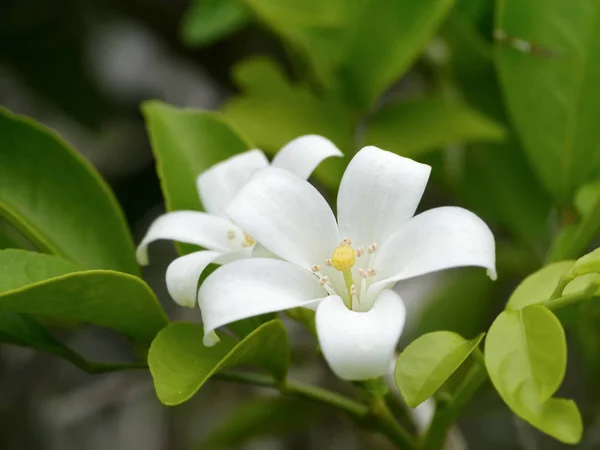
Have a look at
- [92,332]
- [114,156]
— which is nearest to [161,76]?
[114,156]

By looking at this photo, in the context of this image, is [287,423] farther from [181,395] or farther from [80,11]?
[80,11]

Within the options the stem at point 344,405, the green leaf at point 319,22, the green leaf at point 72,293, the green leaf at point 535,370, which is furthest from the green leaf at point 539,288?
the green leaf at point 319,22

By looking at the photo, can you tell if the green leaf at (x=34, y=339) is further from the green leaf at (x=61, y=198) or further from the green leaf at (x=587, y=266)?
the green leaf at (x=587, y=266)

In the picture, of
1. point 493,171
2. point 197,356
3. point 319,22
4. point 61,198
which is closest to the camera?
point 197,356

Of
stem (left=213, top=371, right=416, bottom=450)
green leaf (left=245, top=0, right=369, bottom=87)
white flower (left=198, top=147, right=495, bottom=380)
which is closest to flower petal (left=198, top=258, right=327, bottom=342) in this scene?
white flower (left=198, top=147, right=495, bottom=380)

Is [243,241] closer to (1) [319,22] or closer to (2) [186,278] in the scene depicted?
(2) [186,278]

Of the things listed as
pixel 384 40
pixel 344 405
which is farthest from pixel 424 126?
pixel 344 405

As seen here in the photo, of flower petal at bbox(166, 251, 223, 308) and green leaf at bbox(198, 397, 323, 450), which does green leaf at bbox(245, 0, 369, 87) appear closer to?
flower petal at bbox(166, 251, 223, 308)
